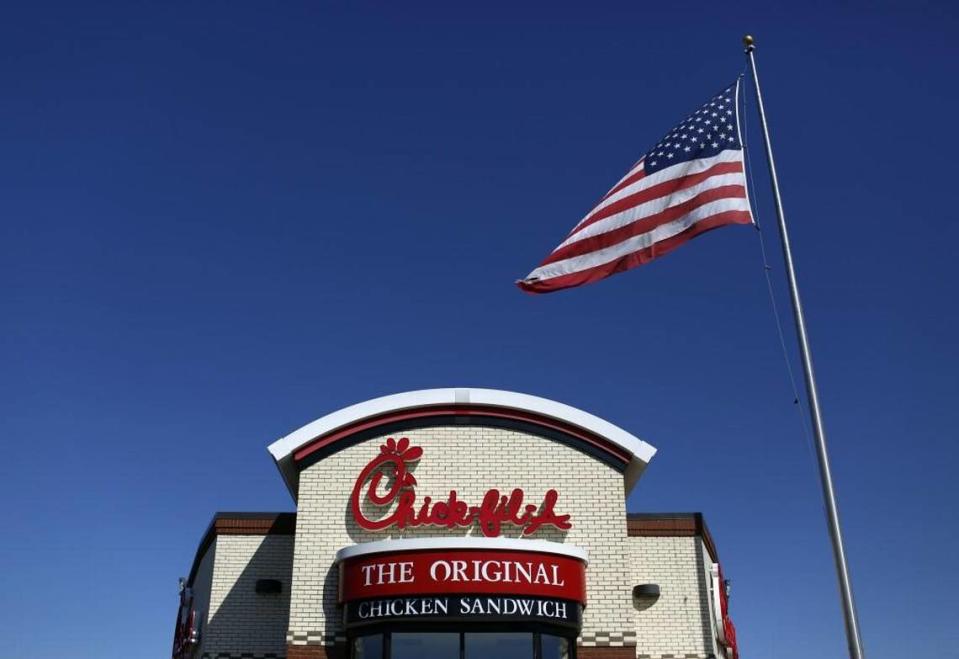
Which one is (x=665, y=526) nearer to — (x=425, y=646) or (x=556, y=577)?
(x=556, y=577)

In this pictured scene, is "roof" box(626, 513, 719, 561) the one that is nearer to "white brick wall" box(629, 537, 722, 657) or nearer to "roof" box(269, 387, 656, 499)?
"white brick wall" box(629, 537, 722, 657)

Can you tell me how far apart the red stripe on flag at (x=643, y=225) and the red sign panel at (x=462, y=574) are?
562cm

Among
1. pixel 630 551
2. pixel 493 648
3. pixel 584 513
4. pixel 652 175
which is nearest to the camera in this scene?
pixel 652 175

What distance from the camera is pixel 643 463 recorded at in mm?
19547

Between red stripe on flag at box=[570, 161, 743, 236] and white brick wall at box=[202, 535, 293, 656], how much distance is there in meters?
10.5

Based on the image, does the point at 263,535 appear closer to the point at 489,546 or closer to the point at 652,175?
the point at 489,546

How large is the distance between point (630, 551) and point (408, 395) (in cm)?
615

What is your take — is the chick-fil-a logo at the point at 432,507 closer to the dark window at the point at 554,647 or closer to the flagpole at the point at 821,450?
the dark window at the point at 554,647

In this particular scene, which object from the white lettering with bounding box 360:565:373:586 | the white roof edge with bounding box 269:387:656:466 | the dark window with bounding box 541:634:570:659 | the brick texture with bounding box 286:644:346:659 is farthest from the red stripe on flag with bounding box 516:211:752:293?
the brick texture with bounding box 286:644:346:659

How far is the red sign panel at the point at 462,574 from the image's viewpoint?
17.0 m

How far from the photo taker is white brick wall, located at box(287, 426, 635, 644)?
1812 cm

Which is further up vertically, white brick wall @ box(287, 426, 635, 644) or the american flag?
the american flag

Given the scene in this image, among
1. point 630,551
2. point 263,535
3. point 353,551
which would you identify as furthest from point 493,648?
point 263,535

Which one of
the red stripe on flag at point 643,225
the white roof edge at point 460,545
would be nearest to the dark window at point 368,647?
the white roof edge at point 460,545
